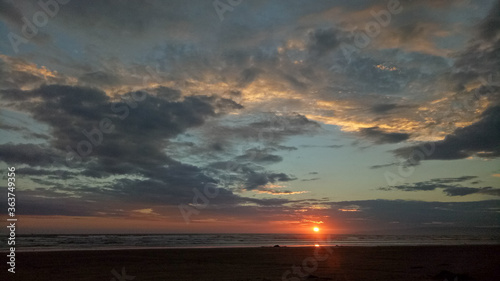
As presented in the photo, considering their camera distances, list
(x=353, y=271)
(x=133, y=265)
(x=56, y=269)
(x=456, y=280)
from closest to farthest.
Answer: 1. (x=456, y=280)
2. (x=353, y=271)
3. (x=56, y=269)
4. (x=133, y=265)

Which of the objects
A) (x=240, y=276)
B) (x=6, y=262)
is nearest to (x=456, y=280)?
(x=240, y=276)

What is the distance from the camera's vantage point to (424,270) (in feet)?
59.5

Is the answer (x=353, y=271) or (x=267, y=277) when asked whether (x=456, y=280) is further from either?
(x=267, y=277)

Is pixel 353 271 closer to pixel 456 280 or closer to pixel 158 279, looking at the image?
pixel 456 280

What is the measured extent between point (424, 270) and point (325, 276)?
6.72m

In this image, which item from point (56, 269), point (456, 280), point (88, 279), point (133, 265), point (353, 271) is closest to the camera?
point (456, 280)

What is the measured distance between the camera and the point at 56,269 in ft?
63.9

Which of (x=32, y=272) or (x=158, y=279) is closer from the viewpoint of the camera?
(x=158, y=279)

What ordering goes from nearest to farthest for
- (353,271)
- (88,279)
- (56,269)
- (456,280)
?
(456,280), (88,279), (353,271), (56,269)

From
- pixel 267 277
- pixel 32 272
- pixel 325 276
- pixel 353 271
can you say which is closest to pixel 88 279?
pixel 32 272

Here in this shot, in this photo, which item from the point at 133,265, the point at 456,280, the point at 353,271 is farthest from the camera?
the point at 133,265

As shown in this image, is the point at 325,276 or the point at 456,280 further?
the point at 325,276

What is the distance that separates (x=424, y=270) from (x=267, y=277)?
31.6 ft

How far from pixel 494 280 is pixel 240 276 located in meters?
12.3
